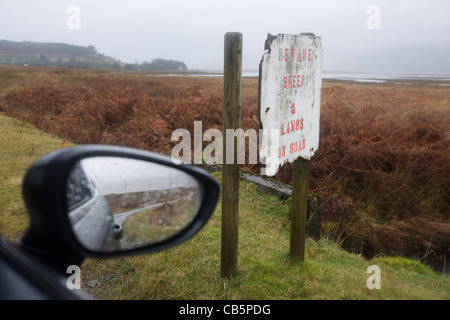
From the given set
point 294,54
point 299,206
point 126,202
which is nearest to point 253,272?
point 299,206

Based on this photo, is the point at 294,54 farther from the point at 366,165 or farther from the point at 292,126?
the point at 366,165

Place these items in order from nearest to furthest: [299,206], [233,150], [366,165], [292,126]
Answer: [233,150]
[292,126]
[299,206]
[366,165]

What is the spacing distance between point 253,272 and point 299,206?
69 centimetres

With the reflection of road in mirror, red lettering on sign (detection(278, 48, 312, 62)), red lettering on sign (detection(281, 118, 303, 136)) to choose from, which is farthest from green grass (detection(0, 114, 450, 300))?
red lettering on sign (detection(278, 48, 312, 62))

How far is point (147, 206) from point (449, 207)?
7052 mm

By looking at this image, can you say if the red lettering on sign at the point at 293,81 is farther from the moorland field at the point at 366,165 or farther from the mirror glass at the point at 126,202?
the moorland field at the point at 366,165

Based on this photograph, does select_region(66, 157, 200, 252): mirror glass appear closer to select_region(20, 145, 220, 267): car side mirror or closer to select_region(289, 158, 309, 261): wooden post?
select_region(20, 145, 220, 267): car side mirror

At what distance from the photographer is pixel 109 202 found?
1141 millimetres

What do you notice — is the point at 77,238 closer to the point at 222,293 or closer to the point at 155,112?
the point at 222,293

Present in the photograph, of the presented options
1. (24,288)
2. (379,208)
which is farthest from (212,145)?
(24,288)

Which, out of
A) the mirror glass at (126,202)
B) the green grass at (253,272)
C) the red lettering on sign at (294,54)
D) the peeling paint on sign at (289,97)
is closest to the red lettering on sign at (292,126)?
the peeling paint on sign at (289,97)

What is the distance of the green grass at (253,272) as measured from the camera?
2787 millimetres

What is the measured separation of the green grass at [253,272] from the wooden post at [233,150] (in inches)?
8.5
